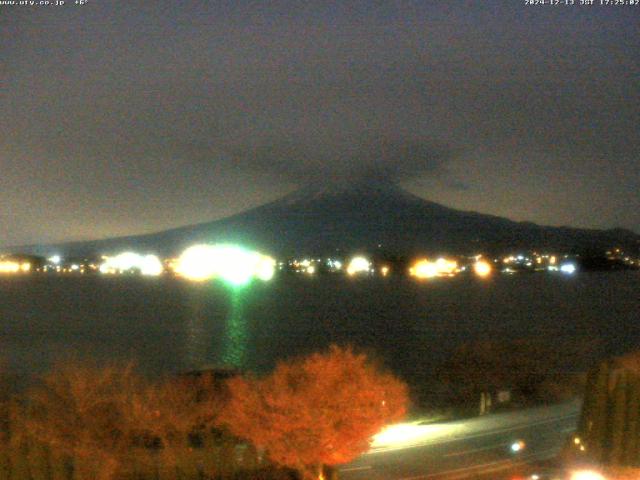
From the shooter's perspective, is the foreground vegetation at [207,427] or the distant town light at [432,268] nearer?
the foreground vegetation at [207,427]

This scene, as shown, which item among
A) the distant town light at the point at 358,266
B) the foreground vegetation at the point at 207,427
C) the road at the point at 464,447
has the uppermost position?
the distant town light at the point at 358,266

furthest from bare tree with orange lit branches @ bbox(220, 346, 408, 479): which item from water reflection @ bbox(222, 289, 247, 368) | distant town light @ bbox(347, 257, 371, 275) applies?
distant town light @ bbox(347, 257, 371, 275)

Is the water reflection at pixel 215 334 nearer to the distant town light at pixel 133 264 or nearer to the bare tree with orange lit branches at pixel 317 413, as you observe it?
the bare tree with orange lit branches at pixel 317 413

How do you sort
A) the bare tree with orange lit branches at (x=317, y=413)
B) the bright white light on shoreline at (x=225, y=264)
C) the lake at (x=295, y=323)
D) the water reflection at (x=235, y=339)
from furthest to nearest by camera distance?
the bright white light on shoreline at (x=225, y=264), the lake at (x=295, y=323), the water reflection at (x=235, y=339), the bare tree with orange lit branches at (x=317, y=413)

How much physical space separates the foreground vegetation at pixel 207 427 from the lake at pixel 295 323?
1101 cm

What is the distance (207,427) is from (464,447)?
278 cm

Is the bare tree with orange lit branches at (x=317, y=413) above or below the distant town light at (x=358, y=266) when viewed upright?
below

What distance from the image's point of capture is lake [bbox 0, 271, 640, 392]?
993 inches

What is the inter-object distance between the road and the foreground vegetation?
1.44 feet

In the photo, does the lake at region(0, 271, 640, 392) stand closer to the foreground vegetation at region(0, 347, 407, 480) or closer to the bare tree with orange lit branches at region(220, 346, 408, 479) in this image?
the foreground vegetation at region(0, 347, 407, 480)

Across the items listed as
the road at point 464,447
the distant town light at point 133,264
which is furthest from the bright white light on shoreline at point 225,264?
the road at point 464,447

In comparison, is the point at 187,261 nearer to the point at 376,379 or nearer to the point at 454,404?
the point at 454,404

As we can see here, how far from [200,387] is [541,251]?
2986 inches

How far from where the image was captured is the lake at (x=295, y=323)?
25219 mm
